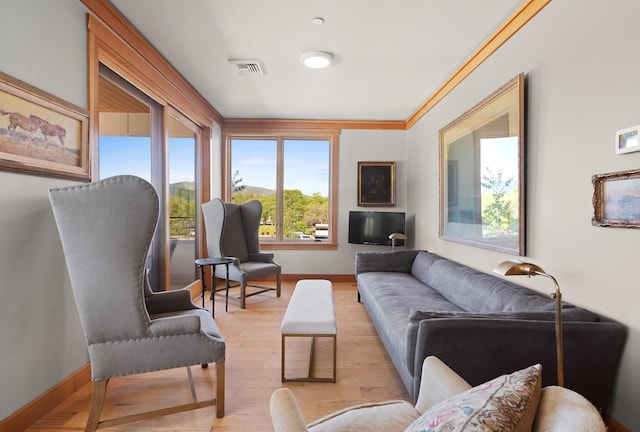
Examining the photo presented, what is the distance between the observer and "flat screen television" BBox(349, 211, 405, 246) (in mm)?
5105

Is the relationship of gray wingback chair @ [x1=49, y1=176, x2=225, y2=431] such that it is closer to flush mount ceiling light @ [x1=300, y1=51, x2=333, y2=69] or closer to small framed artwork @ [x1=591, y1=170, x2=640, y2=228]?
flush mount ceiling light @ [x1=300, y1=51, x2=333, y2=69]

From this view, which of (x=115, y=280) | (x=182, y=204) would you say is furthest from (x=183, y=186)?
(x=115, y=280)

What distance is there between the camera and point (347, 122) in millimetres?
5406

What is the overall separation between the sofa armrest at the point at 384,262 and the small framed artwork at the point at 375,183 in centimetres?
140

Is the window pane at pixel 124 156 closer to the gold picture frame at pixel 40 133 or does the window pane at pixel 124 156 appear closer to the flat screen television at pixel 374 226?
the gold picture frame at pixel 40 133

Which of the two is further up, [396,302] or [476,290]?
[476,290]

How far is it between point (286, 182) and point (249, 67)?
7.85ft

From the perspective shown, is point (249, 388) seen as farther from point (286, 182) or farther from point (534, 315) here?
point (286, 182)

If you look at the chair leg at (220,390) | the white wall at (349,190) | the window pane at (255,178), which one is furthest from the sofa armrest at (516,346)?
the window pane at (255,178)

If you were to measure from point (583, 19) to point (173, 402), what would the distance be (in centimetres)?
337

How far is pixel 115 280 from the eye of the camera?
1660mm

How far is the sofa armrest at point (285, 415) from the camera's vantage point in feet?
2.99

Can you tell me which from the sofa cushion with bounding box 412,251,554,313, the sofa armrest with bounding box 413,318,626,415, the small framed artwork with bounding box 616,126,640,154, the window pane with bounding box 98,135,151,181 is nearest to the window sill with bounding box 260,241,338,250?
the sofa cushion with bounding box 412,251,554,313

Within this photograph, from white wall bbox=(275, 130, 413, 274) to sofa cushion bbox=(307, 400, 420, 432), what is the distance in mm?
4228
